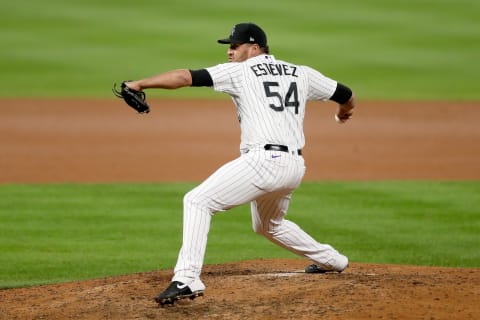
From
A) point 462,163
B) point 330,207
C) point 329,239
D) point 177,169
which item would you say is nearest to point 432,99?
point 462,163

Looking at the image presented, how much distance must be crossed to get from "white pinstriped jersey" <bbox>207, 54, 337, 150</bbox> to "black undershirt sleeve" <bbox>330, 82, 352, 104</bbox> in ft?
1.49

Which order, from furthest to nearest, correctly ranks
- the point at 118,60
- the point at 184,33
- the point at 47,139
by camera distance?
the point at 184,33, the point at 118,60, the point at 47,139

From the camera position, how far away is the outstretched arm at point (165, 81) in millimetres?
5891

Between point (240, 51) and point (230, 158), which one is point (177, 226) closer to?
point (240, 51)

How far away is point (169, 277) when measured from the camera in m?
6.88

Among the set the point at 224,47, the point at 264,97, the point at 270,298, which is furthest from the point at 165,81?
the point at 224,47

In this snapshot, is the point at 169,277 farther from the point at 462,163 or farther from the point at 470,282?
the point at 462,163

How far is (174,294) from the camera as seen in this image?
5891 mm

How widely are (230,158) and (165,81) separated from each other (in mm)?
8035

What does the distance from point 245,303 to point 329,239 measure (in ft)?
11.6

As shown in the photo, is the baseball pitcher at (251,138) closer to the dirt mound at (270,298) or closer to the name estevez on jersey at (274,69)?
the name estevez on jersey at (274,69)

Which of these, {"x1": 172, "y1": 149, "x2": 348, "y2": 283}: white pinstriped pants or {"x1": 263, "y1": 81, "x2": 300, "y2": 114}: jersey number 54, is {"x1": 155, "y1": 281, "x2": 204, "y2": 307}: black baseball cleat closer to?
{"x1": 172, "y1": 149, "x2": 348, "y2": 283}: white pinstriped pants

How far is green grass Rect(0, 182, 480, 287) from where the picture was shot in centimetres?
860

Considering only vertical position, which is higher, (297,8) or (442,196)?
(297,8)
